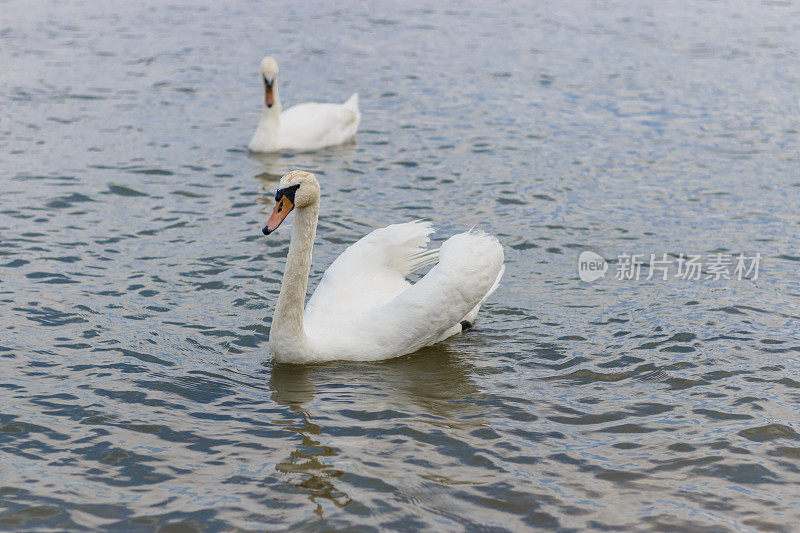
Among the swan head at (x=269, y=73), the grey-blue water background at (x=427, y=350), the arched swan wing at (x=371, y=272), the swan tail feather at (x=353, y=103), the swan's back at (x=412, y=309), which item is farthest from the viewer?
the swan tail feather at (x=353, y=103)

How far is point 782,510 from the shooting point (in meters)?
5.89

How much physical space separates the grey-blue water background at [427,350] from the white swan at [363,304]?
247mm

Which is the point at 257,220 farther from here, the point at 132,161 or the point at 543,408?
the point at 543,408

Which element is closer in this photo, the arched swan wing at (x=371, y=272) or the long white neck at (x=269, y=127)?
the arched swan wing at (x=371, y=272)

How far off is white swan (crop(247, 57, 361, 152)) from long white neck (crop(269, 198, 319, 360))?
7028 mm

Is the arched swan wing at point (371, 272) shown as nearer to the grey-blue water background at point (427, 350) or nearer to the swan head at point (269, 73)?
the grey-blue water background at point (427, 350)

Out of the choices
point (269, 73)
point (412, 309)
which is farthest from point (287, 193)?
point (269, 73)

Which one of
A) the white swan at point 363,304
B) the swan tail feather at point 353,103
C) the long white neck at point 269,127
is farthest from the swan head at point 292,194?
the swan tail feather at point 353,103

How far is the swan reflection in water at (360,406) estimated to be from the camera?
630cm

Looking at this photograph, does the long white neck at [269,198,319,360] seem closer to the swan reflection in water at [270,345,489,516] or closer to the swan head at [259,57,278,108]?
the swan reflection in water at [270,345,489,516]

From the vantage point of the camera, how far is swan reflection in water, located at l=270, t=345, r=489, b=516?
6.30 meters

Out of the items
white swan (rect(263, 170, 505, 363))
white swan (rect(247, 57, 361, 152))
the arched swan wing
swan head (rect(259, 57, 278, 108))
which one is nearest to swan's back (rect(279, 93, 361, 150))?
white swan (rect(247, 57, 361, 152))

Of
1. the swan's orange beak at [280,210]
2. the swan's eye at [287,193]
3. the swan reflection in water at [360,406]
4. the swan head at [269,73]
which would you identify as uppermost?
the swan head at [269,73]

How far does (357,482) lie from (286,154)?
31.2ft
